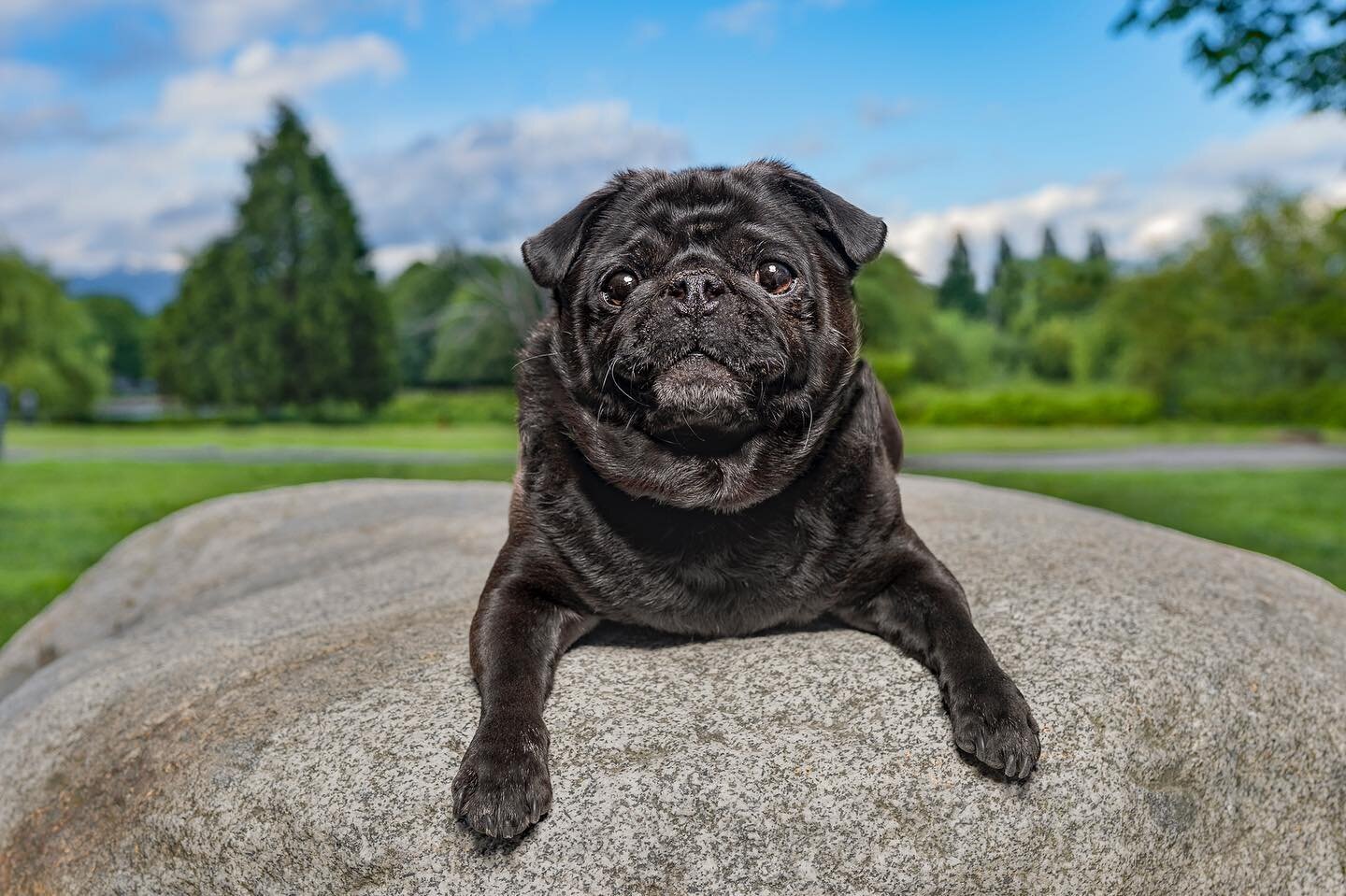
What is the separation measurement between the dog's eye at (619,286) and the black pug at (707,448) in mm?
12

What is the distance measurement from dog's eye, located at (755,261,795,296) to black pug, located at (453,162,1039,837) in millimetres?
13

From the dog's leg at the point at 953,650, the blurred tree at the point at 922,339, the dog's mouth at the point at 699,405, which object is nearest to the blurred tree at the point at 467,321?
the blurred tree at the point at 922,339

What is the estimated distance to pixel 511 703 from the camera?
3.84 meters

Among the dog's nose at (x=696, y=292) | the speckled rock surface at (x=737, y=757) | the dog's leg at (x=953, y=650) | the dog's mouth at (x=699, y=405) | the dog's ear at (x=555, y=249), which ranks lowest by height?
the speckled rock surface at (x=737, y=757)

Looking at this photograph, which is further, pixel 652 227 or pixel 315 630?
pixel 315 630

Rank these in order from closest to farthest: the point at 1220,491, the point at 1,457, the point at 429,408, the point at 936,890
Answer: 1. the point at 936,890
2. the point at 1220,491
3. the point at 1,457
4. the point at 429,408

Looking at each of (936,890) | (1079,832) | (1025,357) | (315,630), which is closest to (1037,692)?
(1079,832)

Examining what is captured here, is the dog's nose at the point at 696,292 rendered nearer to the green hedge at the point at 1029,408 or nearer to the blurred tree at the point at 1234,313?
the blurred tree at the point at 1234,313

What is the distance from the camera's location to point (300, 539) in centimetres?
835

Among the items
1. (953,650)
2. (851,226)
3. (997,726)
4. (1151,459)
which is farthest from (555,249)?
(1151,459)

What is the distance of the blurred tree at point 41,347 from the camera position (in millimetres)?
40219

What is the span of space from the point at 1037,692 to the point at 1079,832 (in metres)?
0.60

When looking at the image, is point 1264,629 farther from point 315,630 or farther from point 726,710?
point 315,630

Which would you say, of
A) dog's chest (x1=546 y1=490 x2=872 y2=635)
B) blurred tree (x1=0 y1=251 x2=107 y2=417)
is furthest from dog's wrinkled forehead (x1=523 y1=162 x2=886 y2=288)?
blurred tree (x1=0 y1=251 x2=107 y2=417)
